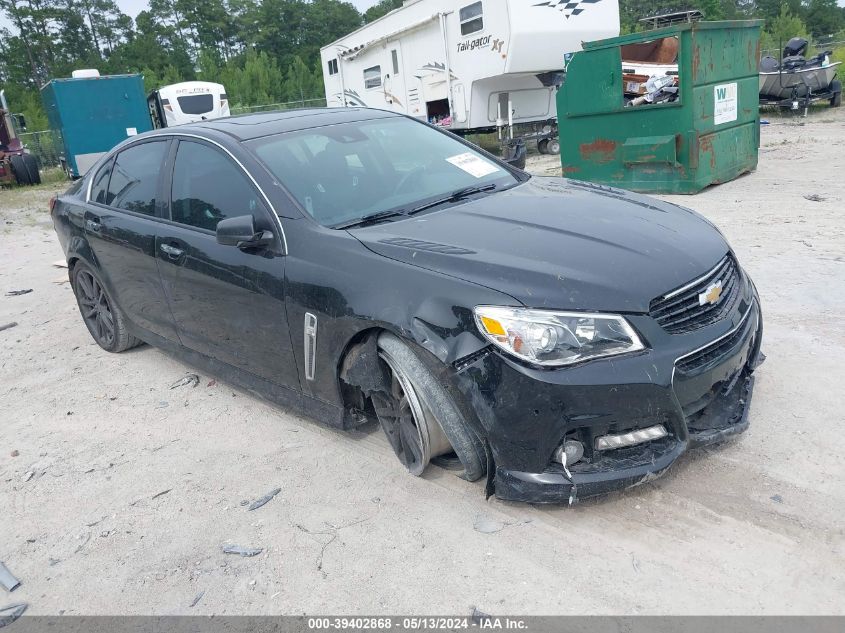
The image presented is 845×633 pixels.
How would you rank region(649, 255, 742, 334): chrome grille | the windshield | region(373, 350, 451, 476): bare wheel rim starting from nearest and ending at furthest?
region(649, 255, 742, 334): chrome grille < region(373, 350, 451, 476): bare wheel rim < the windshield

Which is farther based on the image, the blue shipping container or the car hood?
the blue shipping container

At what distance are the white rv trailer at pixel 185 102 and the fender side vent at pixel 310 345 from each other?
812 inches

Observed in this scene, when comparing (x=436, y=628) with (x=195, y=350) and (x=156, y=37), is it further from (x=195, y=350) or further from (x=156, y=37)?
(x=156, y=37)

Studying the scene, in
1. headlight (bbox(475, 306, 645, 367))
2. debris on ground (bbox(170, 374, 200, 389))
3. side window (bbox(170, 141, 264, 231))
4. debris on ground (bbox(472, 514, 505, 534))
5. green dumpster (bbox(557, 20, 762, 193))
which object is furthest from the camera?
green dumpster (bbox(557, 20, 762, 193))

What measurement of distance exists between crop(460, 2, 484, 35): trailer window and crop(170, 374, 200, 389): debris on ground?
10.8 m

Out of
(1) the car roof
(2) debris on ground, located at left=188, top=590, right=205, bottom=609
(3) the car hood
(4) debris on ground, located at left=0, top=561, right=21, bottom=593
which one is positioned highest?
(1) the car roof

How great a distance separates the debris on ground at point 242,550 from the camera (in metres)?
2.90

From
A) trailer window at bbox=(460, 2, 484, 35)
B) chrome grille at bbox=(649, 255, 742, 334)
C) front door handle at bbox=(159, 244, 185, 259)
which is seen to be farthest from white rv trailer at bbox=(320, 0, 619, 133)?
chrome grille at bbox=(649, 255, 742, 334)

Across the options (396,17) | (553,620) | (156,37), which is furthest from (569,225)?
(156,37)

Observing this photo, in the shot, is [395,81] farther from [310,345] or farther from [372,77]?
[310,345]

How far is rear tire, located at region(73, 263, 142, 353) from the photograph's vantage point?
5.14m

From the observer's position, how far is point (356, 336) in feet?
10.3

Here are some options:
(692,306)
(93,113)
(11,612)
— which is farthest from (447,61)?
(11,612)

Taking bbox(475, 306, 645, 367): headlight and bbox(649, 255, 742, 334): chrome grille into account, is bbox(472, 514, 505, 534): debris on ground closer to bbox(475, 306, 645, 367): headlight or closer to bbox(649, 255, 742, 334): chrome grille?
bbox(475, 306, 645, 367): headlight
